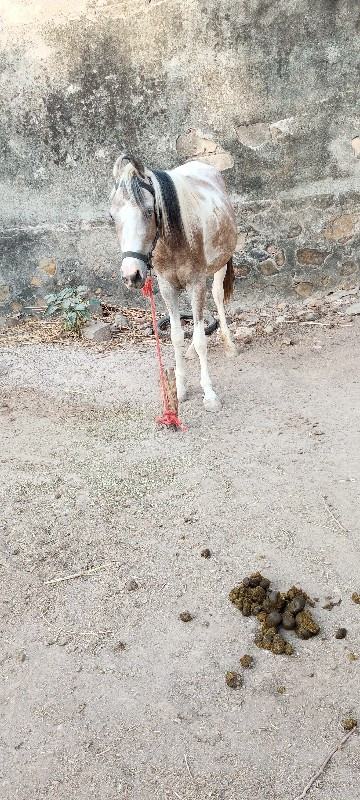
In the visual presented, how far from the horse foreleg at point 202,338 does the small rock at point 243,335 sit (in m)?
1.24

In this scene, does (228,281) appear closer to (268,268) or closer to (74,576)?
(268,268)

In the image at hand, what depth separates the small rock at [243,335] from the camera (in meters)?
5.55

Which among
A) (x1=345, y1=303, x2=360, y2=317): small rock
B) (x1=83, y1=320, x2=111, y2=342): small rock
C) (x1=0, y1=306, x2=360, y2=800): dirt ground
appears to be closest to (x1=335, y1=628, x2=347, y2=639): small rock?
(x1=0, y1=306, x2=360, y2=800): dirt ground

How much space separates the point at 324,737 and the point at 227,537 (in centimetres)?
109

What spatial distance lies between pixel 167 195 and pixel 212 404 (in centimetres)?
140

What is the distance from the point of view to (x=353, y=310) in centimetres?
586

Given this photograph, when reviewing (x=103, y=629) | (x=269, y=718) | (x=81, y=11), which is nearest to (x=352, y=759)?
(x=269, y=718)

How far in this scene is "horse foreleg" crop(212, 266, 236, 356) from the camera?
5074 millimetres

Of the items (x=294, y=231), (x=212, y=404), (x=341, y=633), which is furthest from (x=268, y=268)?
(x=341, y=633)

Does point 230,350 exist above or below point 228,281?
below

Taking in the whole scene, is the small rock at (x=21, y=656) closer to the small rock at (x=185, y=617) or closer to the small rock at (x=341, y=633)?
the small rock at (x=185, y=617)

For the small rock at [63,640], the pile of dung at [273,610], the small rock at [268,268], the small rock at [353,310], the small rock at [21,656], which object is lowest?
the small rock at [353,310]

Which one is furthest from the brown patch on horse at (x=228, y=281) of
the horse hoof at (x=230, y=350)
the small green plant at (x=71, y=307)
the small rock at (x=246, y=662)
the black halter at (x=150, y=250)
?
the small rock at (x=246, y=662)

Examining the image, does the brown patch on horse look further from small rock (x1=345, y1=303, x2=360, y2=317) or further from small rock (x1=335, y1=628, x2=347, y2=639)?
small rock (x1=335, y1=628, x2=347, y2=639)
